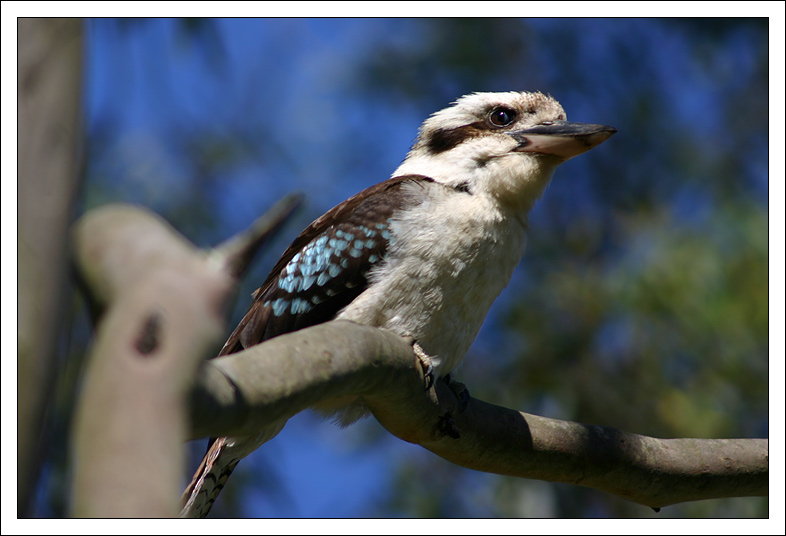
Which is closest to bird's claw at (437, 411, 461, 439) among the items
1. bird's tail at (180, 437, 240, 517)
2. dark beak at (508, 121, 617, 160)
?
bird's tail at (180, 437, 240, 517)

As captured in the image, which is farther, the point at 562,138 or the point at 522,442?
the point at 562,138

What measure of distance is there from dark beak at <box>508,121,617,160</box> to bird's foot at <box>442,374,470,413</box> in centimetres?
61

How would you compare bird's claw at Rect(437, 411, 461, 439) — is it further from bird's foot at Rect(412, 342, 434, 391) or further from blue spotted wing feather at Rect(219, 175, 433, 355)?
blue spotted wing feather at Rect(219, 175, 433, 355)

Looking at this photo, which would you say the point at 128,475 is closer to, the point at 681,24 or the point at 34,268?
the point at 34,268

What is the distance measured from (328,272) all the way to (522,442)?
582mm

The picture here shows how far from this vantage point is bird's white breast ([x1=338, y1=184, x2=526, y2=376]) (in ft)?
6.02

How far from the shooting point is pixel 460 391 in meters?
1.88

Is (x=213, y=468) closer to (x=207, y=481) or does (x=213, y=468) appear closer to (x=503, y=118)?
(x=207, y=481)

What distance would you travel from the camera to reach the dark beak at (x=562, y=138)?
2025 mm

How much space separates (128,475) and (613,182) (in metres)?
4.17

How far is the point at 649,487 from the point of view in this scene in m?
1.91

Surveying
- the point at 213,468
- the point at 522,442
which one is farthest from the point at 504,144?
the point at 213,468

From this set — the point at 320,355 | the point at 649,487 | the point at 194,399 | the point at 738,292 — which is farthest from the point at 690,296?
the point at 194,399

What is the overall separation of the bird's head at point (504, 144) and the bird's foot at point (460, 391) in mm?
448
